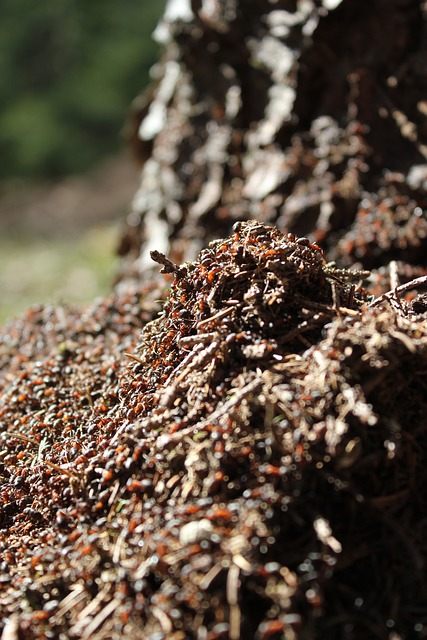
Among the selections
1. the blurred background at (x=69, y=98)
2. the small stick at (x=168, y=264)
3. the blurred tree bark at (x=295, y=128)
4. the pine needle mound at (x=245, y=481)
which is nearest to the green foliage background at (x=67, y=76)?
the blurred background at (x=69, y=98)

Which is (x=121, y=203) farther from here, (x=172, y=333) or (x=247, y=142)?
(x=172, y=333)

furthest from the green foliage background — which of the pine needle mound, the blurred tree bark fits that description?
the pine needle mound

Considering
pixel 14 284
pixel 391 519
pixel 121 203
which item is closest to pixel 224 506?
pixel 391 519

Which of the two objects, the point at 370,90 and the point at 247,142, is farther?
the point at 247,142

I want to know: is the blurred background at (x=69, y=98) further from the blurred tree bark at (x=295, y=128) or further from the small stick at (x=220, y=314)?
the small stick at (x=220, y=314)

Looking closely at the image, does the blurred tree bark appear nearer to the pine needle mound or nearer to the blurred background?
the pine needle mound

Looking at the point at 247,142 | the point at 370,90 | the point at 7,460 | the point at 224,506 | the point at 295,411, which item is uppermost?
the point at 247,142
